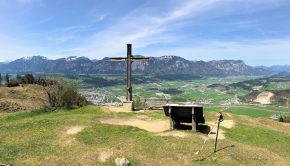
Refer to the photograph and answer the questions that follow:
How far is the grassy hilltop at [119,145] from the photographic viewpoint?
79.7ft

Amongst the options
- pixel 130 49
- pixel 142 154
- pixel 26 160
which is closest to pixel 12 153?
pixel 26 160

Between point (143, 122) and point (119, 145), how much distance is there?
1012cm

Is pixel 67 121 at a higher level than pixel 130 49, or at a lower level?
lower

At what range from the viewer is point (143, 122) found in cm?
3691

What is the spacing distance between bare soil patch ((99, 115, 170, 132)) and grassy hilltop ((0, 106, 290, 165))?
1.61 meters

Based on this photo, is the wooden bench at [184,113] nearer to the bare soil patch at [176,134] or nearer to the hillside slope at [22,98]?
the bare soil patch at [176,134]

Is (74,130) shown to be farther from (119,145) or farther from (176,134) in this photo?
(176,134)

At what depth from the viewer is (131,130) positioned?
105ft

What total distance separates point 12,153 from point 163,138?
12.5 m

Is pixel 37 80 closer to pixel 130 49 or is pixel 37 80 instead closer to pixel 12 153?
pixel 130 49

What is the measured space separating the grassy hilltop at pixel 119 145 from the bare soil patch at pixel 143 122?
63.5 inches

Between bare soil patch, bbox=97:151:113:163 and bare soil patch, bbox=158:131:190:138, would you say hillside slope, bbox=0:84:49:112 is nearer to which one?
bare soil patch, bbox=158:131:190:138

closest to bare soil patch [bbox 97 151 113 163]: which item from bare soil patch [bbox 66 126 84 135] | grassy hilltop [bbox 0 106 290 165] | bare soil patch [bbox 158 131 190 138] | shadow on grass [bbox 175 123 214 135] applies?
grassy hilltop [bbox 0 106 290 165]

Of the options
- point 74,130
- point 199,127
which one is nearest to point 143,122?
point 199,127
